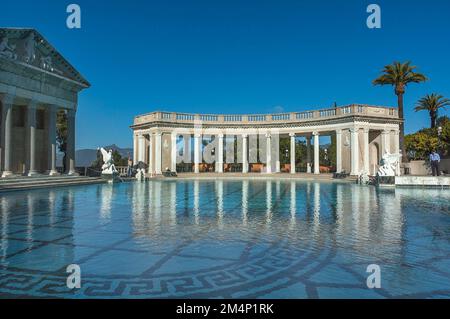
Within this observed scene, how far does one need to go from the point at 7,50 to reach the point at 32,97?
390cm

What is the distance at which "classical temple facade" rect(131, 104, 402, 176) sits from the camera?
36375mm

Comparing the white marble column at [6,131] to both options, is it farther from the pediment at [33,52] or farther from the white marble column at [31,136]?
the pediment at [33,52]

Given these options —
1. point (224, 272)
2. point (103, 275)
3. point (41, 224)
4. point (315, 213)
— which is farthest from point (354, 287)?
point (41, 224)

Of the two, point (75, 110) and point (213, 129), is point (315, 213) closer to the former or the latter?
point (75, 110)

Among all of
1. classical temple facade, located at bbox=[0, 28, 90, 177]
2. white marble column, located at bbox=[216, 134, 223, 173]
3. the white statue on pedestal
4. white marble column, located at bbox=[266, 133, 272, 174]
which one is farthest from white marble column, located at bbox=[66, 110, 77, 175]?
white marble column, located at bbox=[266, 133, 272, 174]

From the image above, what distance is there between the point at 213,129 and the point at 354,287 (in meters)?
40.1

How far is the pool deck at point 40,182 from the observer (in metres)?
19.6

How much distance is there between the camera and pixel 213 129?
143ft

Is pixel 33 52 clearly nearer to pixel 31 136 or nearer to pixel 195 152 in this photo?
pixel 31 136

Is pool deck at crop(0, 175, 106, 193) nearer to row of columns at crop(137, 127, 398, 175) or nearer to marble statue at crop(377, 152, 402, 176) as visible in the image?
row of columns at crop(137, 127, 398, 175)

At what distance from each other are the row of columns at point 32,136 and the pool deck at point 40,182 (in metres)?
1.09

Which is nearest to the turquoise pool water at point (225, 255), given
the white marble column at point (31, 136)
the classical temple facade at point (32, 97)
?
the classical temple facade at point (32, 97)

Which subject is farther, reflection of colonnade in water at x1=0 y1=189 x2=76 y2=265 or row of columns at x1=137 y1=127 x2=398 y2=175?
row of columns at x1=137 y1=127 x2=398 y2=175

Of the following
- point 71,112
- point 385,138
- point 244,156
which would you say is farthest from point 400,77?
point 71,112
